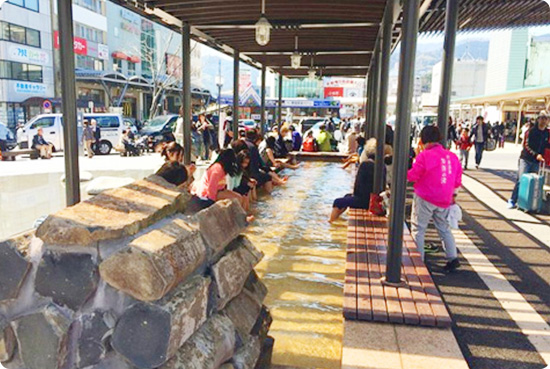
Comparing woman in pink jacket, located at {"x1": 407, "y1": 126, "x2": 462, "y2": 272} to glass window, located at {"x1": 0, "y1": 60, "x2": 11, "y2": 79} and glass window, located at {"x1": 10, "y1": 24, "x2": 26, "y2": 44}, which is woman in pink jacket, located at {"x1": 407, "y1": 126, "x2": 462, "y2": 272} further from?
glass window, located at {"x1": 10, "y1": 24, "x2": 26, "y2": 44}

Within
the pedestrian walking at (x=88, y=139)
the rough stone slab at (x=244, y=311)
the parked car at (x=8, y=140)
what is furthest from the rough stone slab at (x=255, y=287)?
the parked car at (x=8, y=140)

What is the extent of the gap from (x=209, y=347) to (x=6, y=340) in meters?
→ 0.86

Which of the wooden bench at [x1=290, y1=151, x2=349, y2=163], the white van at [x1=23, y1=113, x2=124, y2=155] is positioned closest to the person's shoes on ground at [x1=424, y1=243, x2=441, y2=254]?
the wooden bench at [x1=290, y1=151, x2=349, y2=163]

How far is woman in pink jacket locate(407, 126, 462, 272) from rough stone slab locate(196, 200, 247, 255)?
237cm

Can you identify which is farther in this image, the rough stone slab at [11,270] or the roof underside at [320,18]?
the roof underside at [320,18]

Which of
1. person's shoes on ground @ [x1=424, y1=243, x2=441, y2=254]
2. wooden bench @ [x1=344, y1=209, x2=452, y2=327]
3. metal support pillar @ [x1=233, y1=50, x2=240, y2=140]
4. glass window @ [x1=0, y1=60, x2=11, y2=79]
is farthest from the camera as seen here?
glass window @ [x1=0, y1=60, x2=11, y2=79]

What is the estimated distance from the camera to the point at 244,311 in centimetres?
256

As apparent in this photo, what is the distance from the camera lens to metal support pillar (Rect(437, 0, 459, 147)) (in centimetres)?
540

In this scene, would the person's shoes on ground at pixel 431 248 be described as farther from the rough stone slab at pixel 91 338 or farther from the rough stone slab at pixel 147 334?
the rough stone slab at pixel 91 338

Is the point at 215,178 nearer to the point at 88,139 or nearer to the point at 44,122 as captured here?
the point at 88,139

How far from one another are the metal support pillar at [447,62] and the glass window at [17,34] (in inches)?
1326

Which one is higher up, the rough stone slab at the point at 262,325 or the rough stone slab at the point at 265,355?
Answer: the rough stone slab at the point at 262,325

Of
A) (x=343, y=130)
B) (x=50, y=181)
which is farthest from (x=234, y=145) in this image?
(x=343, y=130)

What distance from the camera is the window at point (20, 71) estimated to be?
3070 cm
